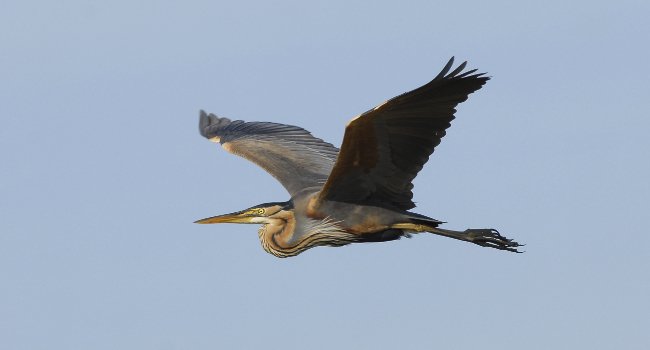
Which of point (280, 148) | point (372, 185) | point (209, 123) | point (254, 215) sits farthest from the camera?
point (209, 123)

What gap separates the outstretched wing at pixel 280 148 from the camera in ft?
46.2

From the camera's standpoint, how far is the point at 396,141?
38.2 feet

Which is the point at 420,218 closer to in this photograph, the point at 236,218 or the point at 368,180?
the point at 368,180

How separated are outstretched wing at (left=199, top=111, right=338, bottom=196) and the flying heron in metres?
0.03

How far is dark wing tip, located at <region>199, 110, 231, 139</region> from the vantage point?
640 inches

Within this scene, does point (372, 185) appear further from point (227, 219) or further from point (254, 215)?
point (227, 219)

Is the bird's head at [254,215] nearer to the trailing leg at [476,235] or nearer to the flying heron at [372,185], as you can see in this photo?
the flying heron at [372,185]

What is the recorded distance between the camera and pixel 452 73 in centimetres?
1115

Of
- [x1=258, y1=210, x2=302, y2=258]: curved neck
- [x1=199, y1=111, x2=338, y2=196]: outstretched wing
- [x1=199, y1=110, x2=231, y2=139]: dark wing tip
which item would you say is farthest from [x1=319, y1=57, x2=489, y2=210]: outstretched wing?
[x1=199, y1=110, x2=231, y2=139]: dark wing tip

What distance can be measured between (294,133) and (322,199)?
11.8ft

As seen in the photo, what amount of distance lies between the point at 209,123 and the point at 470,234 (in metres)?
5.54

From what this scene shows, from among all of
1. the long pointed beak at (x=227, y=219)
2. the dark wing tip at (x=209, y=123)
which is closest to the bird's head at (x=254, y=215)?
the long pointed beak at (x=227, y=219)

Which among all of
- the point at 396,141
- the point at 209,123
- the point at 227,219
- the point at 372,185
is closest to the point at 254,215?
the point at 227,219

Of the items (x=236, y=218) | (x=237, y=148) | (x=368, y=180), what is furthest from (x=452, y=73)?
(x=237, y=148)
